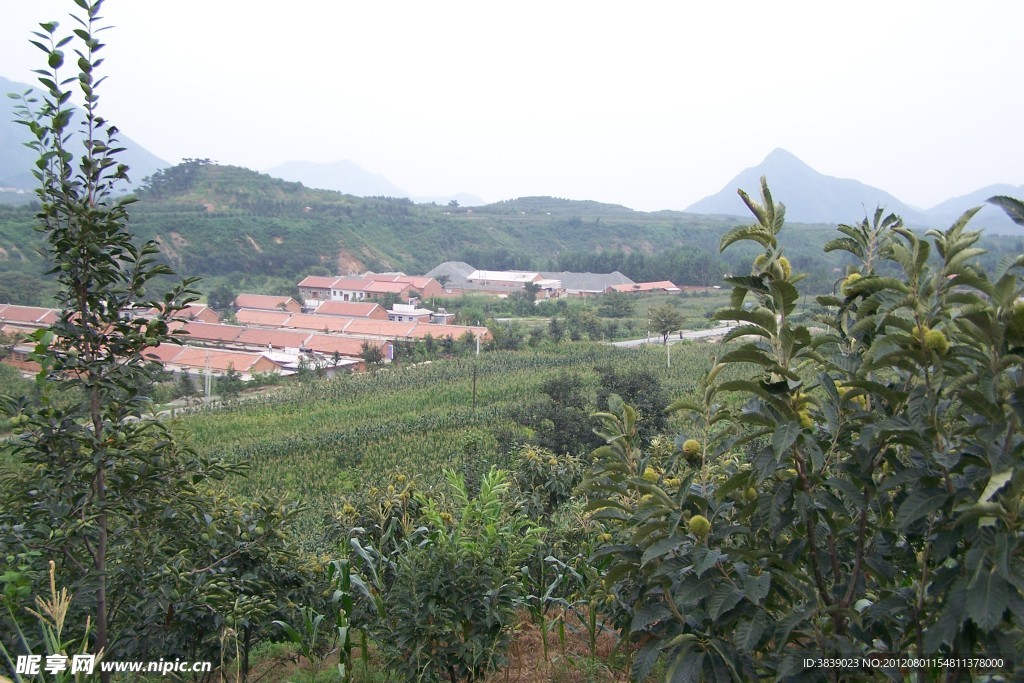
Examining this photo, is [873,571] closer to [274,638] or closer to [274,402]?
[274,638]

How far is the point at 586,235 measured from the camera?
73.9m

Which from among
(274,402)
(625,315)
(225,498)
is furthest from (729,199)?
(225,498)

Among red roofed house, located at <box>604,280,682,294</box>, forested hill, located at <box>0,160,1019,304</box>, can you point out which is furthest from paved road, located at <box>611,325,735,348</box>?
red roofed house, located at <box>604,280,682,294</box>

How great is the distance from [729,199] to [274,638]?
20509 centimetres

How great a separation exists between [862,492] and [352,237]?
2238 inches

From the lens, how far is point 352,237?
184 ft

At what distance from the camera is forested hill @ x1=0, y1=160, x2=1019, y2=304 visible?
1780 inches

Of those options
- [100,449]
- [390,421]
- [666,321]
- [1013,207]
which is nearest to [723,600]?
[1013,207]

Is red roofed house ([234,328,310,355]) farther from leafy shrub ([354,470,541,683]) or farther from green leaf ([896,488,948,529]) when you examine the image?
green leaf ([896,488,948,529])

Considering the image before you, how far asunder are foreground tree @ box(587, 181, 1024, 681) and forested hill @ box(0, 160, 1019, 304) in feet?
123

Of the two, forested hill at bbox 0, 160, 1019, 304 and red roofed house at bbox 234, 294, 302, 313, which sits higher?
forested hill at bbox 0, 160, 1019, 304

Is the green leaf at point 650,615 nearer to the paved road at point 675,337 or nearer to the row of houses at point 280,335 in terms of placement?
the row of houses at point 280,335

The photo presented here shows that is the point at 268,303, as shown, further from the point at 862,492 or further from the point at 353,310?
the point at 862,492

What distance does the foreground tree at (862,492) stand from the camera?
4.75 ft
